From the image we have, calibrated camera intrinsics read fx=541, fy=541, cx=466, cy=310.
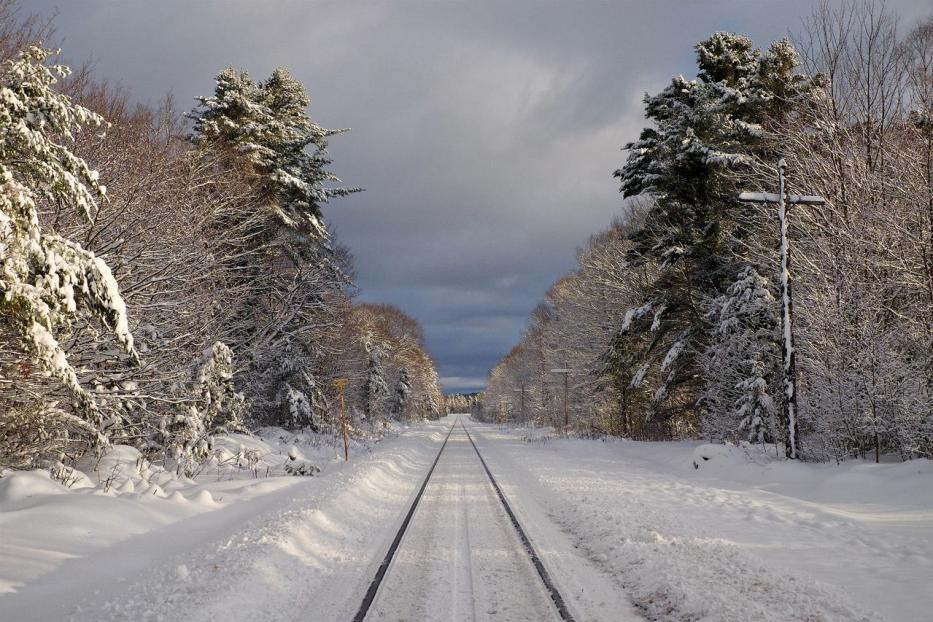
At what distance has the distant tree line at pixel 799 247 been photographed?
12.4 metres

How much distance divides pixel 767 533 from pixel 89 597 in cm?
878

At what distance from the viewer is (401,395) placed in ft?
226

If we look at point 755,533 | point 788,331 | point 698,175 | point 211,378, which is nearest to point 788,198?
point 788,331

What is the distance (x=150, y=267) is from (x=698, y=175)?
17.8 metres

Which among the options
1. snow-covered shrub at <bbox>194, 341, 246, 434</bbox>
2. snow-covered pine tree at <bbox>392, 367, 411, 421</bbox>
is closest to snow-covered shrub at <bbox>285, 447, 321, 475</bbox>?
snow-covered shrub at <bbox>194, 341, 246, 434</bbox>

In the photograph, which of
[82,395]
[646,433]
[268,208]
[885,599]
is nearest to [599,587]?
[885,599]

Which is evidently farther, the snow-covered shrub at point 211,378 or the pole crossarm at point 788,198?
the snow-covered shrub at point 211,378

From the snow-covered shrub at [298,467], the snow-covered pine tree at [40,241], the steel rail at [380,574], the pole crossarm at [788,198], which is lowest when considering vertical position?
the snow-covered shrub at [298,467]

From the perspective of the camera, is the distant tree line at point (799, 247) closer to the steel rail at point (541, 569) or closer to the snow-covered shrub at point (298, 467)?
the steel rail at point (541, 569)

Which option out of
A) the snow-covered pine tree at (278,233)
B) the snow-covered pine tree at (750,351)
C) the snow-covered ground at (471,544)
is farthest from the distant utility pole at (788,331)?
the snow-covered pine tree at (278,233)

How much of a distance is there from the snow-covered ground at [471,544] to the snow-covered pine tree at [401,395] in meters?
55.2

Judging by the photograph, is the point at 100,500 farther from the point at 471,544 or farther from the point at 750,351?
the point at 750,351

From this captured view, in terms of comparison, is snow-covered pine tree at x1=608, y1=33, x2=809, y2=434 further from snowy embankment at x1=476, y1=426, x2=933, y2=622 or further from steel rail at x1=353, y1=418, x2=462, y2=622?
steel rail at x1=353, y1=418, x2=462, y2=622

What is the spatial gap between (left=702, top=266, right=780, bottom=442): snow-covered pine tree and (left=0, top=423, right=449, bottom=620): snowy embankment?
1083 cm
